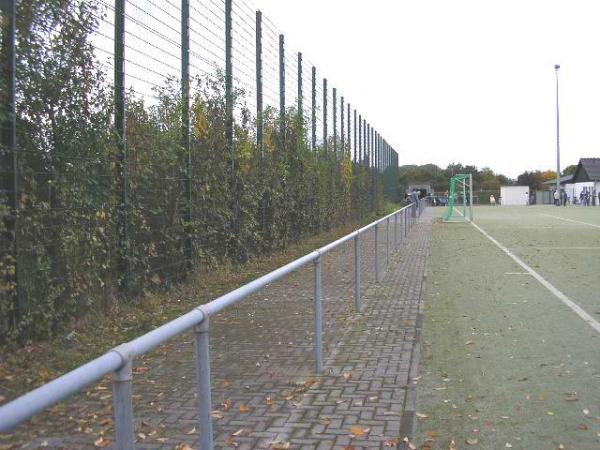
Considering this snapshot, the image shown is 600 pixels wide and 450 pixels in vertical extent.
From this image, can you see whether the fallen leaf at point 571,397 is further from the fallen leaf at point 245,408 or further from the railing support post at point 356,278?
the railing support post at point 356,278

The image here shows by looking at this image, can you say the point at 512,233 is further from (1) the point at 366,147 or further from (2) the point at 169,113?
(2) the point at 169,113

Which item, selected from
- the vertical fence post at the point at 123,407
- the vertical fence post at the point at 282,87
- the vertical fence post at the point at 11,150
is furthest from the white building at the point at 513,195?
the vertical fence post at the point at 123,407

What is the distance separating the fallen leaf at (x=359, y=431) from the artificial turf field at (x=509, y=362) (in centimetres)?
32

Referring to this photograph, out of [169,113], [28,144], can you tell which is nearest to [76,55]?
[28,144]

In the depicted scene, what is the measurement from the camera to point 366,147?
1291 inches

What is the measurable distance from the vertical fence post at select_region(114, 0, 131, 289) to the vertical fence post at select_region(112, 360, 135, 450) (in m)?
5.46

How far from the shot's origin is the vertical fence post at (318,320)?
5367mm

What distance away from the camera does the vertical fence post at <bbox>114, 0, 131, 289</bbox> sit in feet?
24.2

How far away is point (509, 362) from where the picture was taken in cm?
579

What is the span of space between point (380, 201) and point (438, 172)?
266 feet

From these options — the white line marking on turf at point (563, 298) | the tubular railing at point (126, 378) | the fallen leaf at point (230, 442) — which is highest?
the tubular railing at point (126, 378)

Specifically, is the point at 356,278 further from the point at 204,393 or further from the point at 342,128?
the point at 342,128

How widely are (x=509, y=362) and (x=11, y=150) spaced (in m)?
4.50

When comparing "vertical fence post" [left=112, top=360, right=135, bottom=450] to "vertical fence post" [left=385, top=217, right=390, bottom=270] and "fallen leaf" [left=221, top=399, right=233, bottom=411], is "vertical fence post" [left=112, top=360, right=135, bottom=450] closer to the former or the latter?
"fallen leaf" [left=221, top=399, right=233, bottom=411]
